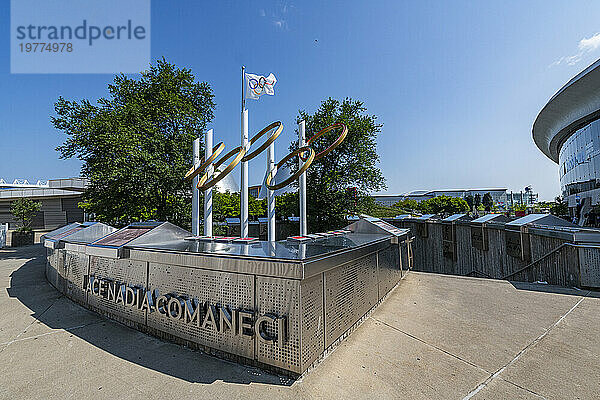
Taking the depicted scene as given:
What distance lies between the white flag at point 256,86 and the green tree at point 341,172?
20.2ft

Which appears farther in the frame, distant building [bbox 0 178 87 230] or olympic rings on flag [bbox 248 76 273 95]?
distant building [bbox 0 178 87 230]

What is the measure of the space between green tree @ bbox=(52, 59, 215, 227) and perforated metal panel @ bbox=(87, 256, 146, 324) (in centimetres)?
822

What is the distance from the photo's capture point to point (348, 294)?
432 centimetres

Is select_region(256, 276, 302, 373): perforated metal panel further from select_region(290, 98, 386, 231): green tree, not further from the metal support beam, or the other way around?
select_region(290, 98, 386, 231): green tree

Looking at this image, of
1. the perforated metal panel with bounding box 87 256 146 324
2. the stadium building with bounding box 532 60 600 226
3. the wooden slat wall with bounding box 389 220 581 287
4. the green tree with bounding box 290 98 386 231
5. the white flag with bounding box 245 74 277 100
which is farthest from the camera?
the stadium building with bounding box 532 60 600 226

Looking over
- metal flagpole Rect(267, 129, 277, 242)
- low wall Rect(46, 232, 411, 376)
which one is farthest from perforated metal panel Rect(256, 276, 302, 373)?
metal flagpole Rect(267, 129, 277, 242)

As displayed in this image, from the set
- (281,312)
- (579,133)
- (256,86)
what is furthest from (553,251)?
(579,133)

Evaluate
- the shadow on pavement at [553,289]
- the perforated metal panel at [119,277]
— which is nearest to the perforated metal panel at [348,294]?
the perforated metal panel at [119,277]

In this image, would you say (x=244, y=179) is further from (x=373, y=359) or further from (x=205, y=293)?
(x=373, y=359)

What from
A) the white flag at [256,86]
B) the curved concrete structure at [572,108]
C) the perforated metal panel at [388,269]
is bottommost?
the perforated metal panel at [388,269]

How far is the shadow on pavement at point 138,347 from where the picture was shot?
3262mm

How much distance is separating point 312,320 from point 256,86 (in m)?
10.8

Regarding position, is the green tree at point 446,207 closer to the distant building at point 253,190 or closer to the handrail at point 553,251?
the distant building at point 253,190

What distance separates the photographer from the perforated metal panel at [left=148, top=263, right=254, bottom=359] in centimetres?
352
